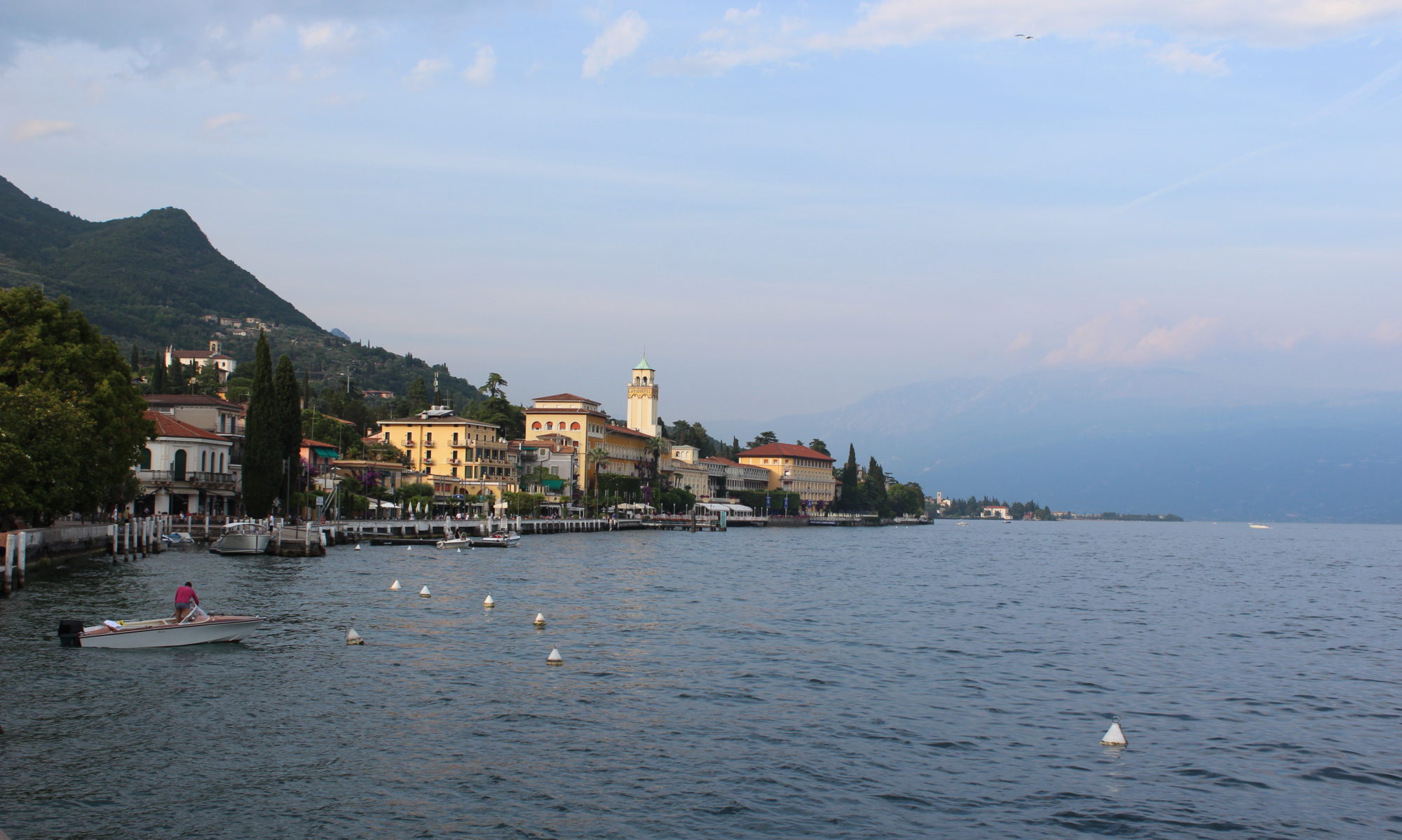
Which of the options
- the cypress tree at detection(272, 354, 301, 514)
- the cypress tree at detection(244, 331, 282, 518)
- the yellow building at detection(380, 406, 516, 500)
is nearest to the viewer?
the cypress tree at detection(244, 331, 282, 518)

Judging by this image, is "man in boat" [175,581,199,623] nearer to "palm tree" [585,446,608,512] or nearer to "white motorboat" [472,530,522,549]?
"white motorboat" [472,530,522,549]

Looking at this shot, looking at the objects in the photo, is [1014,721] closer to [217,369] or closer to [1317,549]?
[1317,549]

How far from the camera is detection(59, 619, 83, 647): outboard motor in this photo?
2747 centimetres

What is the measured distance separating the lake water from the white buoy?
0.41 m

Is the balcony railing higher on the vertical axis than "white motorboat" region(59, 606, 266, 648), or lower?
higher

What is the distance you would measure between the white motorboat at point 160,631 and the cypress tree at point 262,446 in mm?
47204

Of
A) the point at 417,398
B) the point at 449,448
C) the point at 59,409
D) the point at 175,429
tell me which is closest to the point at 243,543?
the point at 59,409

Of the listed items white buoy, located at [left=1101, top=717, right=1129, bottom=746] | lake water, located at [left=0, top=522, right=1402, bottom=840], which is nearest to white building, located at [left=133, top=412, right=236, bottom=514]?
lake water, located at [left=0, top=522, right=1402, bottom=840]

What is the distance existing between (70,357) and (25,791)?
41.6 meters

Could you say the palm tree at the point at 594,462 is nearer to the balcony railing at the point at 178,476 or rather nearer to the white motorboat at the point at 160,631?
the balcony railing at the point at 178,476

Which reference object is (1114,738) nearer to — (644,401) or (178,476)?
(178,476)

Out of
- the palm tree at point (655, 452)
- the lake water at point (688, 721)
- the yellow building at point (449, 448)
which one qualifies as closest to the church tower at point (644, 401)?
the palm tree at point (655, 452)

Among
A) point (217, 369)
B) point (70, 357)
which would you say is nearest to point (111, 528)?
point (70, 357)

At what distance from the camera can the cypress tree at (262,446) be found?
→ 74.8m
